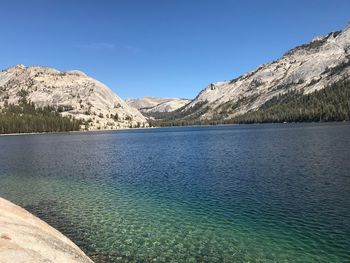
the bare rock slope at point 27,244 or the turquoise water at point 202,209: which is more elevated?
the bare rock slope at point 27,244

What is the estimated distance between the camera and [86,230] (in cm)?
3738

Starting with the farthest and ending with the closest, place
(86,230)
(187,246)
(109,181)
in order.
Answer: (109,181) < (86,230) < (187,246)

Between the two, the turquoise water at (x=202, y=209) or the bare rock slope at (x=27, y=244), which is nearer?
the bare rock slope at (x=27, y=244)

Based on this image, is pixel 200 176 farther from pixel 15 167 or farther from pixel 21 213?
pixel 15 167

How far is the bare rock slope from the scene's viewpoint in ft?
59.3

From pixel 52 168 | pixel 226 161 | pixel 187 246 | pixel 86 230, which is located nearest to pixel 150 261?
pixel 187 246

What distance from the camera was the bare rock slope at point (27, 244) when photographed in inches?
711

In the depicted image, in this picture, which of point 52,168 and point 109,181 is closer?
point 109,181

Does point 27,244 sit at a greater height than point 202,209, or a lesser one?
greater

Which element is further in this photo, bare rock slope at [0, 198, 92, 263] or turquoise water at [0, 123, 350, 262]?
turquoise water at [0, 123, 350, 262]

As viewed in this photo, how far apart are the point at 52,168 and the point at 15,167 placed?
40.0ft

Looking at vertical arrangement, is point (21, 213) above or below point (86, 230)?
above

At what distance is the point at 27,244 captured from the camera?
20.7m

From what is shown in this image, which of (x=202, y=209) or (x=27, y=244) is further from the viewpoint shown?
(x=202, y=209)
